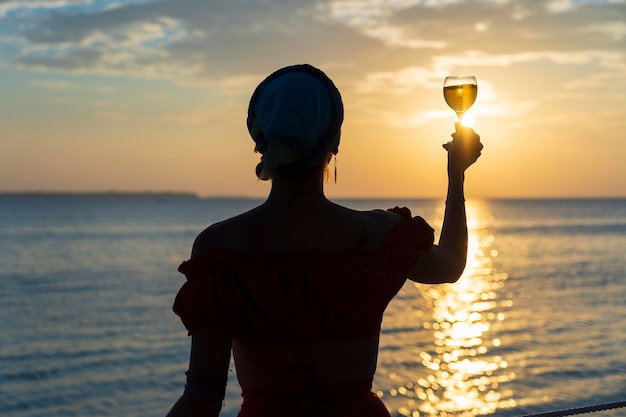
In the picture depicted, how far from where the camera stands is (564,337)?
23547 millimetres

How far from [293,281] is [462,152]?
2.60ft

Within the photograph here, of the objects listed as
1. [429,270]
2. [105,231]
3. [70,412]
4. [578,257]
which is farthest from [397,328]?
[105,231]

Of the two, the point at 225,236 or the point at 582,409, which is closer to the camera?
the point at 225,236

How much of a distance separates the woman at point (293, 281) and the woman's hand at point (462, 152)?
1.31 feet

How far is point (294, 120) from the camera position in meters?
1.89

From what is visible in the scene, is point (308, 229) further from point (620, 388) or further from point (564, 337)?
point (564, 337)

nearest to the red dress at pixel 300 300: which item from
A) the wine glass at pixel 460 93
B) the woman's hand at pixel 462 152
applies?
the woman's hand at pixel 462 152

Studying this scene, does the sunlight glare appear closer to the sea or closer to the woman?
the sea

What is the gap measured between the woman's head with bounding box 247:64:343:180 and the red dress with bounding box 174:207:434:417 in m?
0.23

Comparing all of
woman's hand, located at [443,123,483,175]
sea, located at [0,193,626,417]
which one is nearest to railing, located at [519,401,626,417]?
woman's hand, located at [443,123,483,175]

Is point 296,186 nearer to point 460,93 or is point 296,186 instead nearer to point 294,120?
point 294,120

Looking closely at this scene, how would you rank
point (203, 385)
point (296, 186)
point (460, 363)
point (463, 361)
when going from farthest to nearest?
point (463, 361), point (460, 363), point (296, 186), point (203, 385)

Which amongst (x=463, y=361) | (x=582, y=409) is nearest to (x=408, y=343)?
(x=463, y=361)

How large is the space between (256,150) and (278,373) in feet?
1.91
